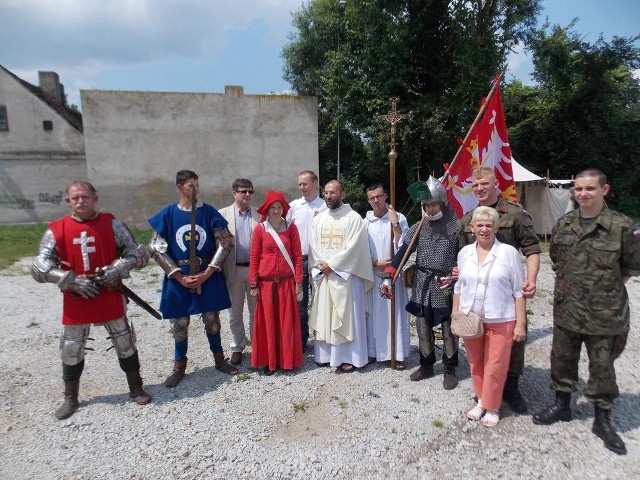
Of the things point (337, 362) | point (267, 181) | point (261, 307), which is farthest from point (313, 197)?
point (267, 181)

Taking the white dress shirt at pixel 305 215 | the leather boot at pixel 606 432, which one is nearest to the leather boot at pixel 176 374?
Result: the white dress shirt at pixel 305 215

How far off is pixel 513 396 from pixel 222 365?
9.03 feet

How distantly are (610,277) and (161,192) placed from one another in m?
15.5

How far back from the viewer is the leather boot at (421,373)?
4123mm

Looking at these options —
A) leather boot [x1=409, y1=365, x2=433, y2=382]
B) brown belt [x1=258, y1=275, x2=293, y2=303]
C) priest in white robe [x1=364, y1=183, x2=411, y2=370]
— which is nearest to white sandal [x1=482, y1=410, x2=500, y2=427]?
leather boot [x1=409, y1=365, x2=433, y2=382]

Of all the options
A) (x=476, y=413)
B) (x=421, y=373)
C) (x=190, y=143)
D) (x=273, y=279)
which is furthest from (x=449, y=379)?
(x=190, y=143)

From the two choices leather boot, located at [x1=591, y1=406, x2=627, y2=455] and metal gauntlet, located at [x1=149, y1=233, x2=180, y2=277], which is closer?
leather boot, located at [x1=591, y1=406, x2=627, y2=455]

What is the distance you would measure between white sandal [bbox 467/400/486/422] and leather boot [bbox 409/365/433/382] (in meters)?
0.69

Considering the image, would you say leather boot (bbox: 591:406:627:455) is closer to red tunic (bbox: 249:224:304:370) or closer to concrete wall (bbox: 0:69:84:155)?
red tunic (bbox: 249:224:304:370)

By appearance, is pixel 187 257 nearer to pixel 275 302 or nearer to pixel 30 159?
pixel 275 302

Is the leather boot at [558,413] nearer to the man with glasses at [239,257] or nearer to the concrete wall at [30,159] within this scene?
the man with glasses at [239,257]

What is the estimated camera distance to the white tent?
13.5 meters

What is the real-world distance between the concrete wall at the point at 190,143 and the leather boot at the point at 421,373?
1303 centimetres

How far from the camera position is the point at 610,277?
299 cm
